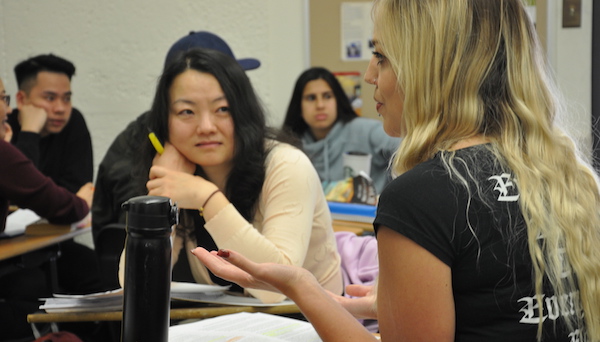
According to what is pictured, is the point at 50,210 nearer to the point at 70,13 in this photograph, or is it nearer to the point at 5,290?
the point at 5,290

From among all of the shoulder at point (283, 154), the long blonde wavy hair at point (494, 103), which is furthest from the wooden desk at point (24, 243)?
the long blonde wavy hair at point (494, 103)

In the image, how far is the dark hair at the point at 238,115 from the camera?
203cm

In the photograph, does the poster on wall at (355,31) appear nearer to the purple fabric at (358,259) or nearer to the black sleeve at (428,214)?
the purple fabric at (358,259)

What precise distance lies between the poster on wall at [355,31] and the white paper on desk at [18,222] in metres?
2.61

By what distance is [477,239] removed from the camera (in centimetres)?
101

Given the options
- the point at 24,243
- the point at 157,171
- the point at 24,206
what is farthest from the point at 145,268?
the point at 24,206

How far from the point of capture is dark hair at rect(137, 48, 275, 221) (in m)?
2.03

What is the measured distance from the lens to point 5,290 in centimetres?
288

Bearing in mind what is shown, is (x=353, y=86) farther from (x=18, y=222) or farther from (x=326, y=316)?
(x=326, y=316)

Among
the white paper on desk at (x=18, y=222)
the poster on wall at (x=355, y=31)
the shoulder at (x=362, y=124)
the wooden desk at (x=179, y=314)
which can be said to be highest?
the poster on wall at (x=355, y=31)

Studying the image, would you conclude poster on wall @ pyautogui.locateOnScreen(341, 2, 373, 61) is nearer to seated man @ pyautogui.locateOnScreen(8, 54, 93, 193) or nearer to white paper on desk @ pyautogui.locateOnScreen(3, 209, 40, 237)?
seated man @ pyautogui.locateOnScreen(8, 54, 93, 193)

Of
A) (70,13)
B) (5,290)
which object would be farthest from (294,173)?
(70,13)

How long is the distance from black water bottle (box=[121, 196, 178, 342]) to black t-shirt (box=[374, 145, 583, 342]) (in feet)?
1.09

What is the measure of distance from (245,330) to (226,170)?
833 millimetres
